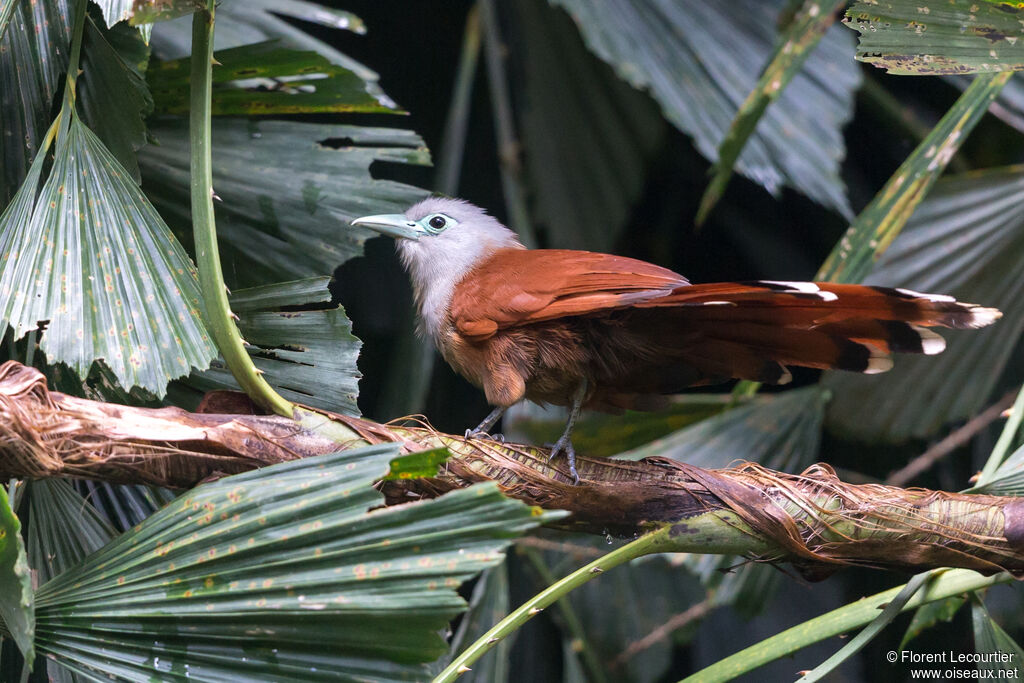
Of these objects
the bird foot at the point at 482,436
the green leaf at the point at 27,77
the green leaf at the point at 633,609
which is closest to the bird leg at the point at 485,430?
the bird foot at the point at 482,436

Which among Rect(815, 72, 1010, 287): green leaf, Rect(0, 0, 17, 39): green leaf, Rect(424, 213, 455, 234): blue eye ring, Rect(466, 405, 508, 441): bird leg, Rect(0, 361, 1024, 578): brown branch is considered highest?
Rect(0, 0, 17, 39): green leaf

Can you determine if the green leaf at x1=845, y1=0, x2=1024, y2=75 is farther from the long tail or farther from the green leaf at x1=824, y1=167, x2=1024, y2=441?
the green leaf at x1=824, y1=167, x2=1024, y2=441

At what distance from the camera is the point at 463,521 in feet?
3.58

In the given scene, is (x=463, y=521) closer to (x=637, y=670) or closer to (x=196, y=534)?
(x=196, y=534)

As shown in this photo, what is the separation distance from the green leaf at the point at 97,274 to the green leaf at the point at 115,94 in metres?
0.12

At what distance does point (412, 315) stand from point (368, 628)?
2.12m

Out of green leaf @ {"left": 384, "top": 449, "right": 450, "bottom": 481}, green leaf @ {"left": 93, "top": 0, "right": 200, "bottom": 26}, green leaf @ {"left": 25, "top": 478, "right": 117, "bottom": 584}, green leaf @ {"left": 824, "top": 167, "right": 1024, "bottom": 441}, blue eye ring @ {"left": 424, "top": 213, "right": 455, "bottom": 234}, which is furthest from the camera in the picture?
green leaf @ {"left": 824, "top": 167, "right": 1024, "bottom": 441}

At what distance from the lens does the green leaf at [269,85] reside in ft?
6.35

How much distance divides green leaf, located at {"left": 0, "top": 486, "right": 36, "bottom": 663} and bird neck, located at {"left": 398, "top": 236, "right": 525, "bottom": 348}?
962 mm

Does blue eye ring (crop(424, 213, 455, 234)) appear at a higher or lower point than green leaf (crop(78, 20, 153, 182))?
lower

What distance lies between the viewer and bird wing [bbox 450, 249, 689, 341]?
154 cm

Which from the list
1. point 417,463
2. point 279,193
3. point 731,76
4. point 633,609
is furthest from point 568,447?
point 633,609

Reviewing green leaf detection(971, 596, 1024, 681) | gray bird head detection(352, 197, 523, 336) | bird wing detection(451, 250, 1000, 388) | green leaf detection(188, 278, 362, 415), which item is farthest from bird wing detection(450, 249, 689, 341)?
green leaf detection(971, 596, 1024, 681)

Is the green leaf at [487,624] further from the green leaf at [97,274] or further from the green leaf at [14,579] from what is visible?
the green leaf at [14,579]
